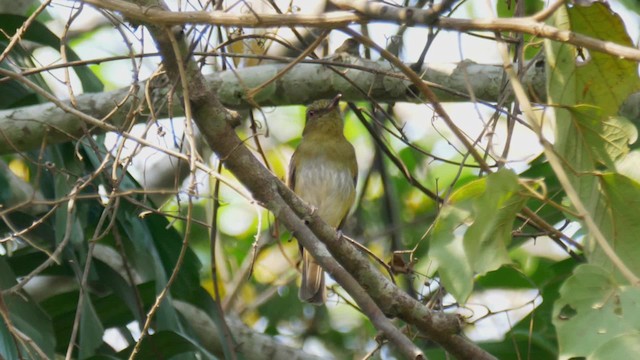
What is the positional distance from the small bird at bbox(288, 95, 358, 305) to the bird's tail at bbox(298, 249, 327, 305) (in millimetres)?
546

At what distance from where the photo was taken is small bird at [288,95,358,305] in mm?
6266

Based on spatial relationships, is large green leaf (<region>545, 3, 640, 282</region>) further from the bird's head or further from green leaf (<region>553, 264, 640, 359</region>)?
the bird's head

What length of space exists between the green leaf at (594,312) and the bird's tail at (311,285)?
12.0 ft

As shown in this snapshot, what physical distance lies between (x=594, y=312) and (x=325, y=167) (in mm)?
4448

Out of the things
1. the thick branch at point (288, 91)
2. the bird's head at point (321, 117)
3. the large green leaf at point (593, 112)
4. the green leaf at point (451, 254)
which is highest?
the bird's head at point (321, 117)

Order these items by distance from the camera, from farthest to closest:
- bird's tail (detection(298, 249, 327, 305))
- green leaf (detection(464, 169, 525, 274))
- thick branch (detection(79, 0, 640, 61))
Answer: bird's tail (detection(298, 249, 327, 305)) < green leaf (detection(464, 169, 525, 274)) < thick branch (detection(79, 0, 640, 61))

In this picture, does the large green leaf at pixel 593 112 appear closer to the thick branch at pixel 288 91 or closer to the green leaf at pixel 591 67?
the green leaf at pixel 591 67

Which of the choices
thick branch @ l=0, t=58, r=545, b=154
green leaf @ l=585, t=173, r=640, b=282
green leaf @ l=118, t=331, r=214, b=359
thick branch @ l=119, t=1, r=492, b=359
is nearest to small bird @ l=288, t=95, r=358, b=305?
thick branch @ l=0, t=58, r=545, b=154

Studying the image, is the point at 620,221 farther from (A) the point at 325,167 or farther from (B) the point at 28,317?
(A) the point at 325,167

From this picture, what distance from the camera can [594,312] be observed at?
1.88 m

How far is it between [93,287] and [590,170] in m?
3.29

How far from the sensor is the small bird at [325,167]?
20.6 feet

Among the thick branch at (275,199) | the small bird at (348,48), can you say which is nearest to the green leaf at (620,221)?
the thick branch at (275,199)

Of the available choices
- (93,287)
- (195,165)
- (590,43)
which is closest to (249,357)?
(93,287)
